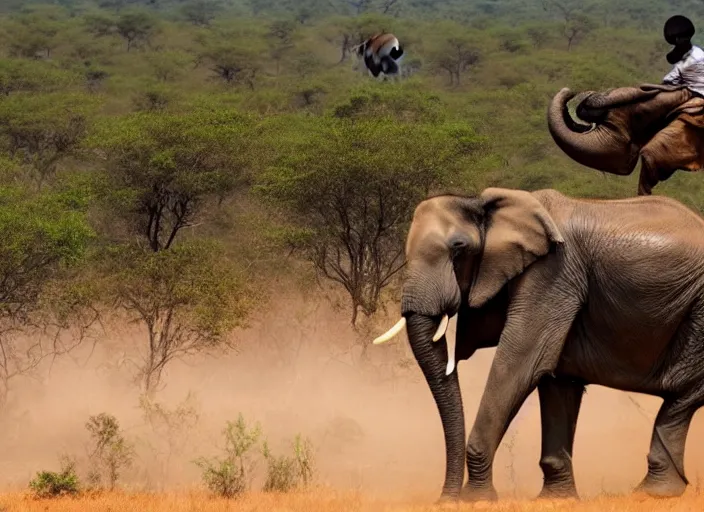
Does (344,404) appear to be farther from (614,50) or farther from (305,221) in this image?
(614,50)

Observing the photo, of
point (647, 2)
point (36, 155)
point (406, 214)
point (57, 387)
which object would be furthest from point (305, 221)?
point (647, 2)

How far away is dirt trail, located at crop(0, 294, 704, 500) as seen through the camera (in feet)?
44.7

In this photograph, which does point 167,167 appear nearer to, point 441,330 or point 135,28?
point 441,330

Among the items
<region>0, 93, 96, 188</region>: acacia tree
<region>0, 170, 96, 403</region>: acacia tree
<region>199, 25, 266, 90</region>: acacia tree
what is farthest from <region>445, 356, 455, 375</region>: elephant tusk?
<region>199, 25, 266, 90</region>: acacia tree

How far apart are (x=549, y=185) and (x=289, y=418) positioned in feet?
49.5

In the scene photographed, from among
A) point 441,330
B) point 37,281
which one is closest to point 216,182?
point 37,281

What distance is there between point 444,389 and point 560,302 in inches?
37.3

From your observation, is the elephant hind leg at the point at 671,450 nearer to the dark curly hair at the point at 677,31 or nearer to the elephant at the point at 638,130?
the elephant at the point at 638,130

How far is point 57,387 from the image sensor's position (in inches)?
806

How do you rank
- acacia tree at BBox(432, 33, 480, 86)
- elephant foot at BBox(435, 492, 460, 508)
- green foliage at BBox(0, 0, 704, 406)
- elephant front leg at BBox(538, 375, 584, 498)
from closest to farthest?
elephant foot at BBox(435, 492, 460, 508)
elephant front leg at BBox(538, 375, 584, 498)
green foliage at BBox(0, 0, 704, 406)
acacia tree at BBox(432, 33, 480, 86)

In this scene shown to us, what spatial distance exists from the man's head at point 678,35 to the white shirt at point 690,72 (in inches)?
1.7

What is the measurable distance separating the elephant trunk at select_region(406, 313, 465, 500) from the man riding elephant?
66.2 inches

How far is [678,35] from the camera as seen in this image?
9.33 m

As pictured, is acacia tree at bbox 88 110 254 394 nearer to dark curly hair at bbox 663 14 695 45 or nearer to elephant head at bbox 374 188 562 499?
elephant head at bbox 374 188 562 499
